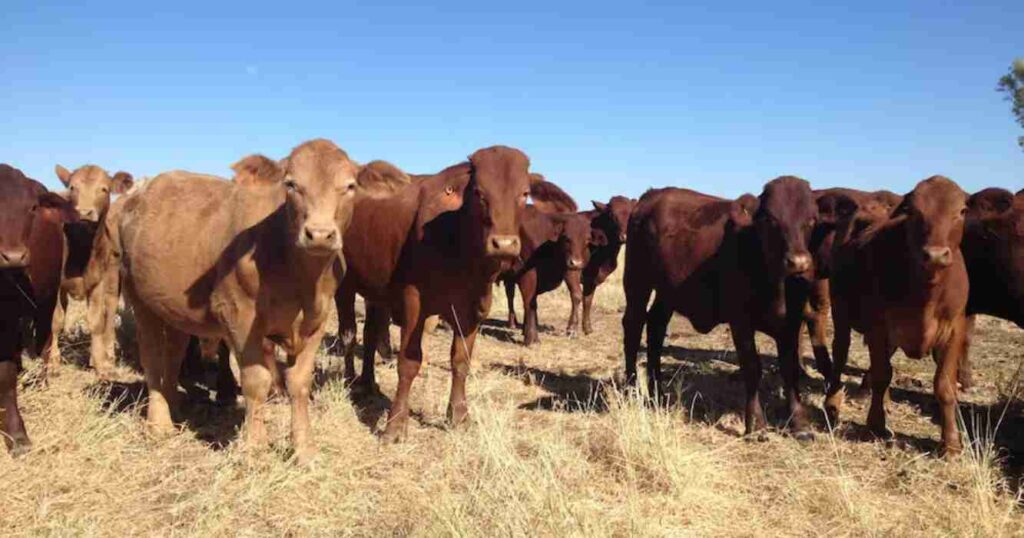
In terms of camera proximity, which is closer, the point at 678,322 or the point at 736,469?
the point at 736,469

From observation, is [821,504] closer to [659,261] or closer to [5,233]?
[659,261]

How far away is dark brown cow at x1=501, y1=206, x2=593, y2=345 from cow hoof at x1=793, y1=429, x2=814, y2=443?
6.51 m

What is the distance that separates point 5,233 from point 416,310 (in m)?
3.04

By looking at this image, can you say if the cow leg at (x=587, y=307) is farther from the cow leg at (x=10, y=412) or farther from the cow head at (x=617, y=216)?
the cow leg at (x=10, y=412)

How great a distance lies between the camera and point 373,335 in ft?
25.8

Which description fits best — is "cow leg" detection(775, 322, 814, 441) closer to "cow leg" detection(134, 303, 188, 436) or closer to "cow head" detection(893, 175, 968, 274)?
"cow head" detection(893, 175, 968, 274)

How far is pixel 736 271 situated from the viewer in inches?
255

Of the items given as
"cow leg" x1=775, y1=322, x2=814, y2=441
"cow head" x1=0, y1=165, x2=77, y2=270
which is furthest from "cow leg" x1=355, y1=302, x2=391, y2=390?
"cow leg" x1=775, y1=322, x2=814, y2=441

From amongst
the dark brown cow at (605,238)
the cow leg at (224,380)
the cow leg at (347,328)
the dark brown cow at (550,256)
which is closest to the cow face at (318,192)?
the cow leg at (224,380)

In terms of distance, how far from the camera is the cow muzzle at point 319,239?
4469 mm

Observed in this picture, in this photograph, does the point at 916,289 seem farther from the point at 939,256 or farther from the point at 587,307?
the point at 587,307

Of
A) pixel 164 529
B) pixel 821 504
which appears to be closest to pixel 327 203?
pixel 164 529

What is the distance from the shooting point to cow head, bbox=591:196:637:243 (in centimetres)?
1605

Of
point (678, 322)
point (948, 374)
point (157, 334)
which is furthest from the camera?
point (678, 322)
